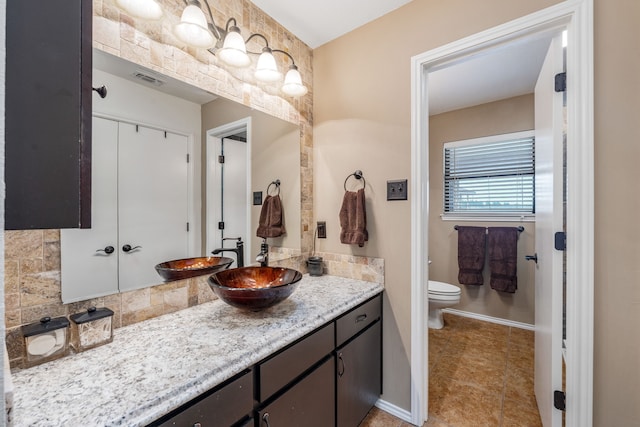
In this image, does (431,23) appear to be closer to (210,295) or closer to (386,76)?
(386,76)

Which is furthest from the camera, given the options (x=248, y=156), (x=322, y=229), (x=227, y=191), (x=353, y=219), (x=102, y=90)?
(x=322, y=229)

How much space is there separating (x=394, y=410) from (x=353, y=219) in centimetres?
123

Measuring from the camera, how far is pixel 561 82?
132cm

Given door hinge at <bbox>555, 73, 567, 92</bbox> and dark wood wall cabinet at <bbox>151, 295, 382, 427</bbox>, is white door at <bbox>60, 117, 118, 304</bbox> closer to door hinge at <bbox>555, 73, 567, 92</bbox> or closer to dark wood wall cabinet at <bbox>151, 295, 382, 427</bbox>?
dark wood wall cabinet at <bbox>151, 295, 382, 427</bbox>

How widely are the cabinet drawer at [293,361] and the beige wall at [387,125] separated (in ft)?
2.10

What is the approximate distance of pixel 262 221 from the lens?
1.78 metres

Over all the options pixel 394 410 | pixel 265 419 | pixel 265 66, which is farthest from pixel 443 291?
pixel 265 66

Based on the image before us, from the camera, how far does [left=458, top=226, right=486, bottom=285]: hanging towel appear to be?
9.94 ft

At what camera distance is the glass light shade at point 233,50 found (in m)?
1.36

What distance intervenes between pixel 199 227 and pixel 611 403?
201 cm

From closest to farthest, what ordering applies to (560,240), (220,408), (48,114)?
(48,114) → (220,408) → (560,240)

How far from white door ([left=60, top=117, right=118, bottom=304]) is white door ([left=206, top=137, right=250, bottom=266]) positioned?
1.37 ft

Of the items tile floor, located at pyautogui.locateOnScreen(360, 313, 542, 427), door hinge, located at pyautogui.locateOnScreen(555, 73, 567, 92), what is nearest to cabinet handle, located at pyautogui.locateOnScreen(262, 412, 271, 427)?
tile floor, located at pyautogui.locateOnScreen(360, 313, 542, 427)

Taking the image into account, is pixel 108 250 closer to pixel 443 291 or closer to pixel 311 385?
pixel 311 385
